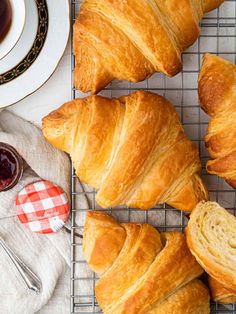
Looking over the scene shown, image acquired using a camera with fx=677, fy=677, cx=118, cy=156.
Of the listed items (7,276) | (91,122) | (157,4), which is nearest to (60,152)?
(91,122)

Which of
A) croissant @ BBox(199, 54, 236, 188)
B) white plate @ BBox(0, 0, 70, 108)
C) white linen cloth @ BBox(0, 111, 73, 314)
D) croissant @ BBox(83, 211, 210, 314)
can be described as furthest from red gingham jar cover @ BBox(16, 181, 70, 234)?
croissant @ BBox(199, 54, 236, 188)

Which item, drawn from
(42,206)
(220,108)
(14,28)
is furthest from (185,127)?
(14,28)

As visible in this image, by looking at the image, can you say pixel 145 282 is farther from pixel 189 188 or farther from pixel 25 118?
pixel 25 118

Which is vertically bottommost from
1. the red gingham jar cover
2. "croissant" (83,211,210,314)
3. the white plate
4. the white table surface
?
"croissant" (83,211,210,314)

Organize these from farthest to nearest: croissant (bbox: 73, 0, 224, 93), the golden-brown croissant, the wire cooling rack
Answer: the wire cooling rack → the golden-brown croissant → croissant (bbox: 73, 0, 224, 93)

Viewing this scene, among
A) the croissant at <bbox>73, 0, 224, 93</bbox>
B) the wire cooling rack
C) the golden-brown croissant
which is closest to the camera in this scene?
Answer: the croissant at <bbox>73, 0, 224, 93</bbox>

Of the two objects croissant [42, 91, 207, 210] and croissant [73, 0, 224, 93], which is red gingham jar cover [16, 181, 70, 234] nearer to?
croissant [42, 91, 207, 210]

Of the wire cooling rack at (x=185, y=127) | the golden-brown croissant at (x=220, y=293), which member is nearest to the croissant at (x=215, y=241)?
the golden-brown croissant at (x=220, y=293)
